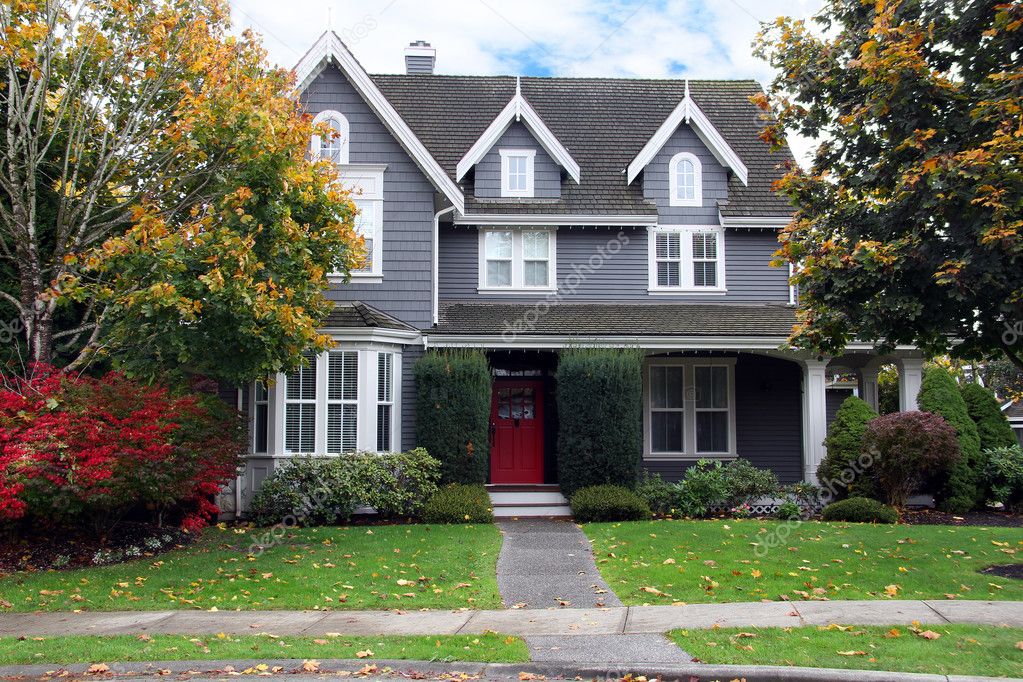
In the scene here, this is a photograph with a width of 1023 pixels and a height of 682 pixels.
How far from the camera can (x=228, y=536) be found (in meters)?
15.1

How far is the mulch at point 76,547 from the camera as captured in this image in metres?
12.7

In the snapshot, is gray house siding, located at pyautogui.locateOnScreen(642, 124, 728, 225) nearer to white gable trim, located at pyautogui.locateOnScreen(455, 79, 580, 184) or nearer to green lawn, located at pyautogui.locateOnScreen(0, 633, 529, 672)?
white gable trim, located at pyautogui.locateOnScreen(455, 79, 580, 184)

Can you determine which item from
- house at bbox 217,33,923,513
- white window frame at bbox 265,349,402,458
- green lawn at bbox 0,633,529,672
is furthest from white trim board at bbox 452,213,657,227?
green lawn at bbox 0,633,529,672

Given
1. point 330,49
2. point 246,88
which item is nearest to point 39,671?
point 246,88

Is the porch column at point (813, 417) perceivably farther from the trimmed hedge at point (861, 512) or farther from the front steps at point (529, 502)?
the front steps at point (529, 502)

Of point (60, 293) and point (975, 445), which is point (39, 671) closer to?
point (60, 293)

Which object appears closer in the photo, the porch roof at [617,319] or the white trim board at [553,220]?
the porch roof at [617,319]

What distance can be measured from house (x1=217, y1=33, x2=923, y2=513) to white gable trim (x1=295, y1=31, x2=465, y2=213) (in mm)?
39

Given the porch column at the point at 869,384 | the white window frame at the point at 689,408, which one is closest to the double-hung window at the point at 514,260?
the white window frame at the point at 689,408

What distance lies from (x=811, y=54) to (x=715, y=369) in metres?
9.56

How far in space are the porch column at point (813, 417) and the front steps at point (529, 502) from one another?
4903mm

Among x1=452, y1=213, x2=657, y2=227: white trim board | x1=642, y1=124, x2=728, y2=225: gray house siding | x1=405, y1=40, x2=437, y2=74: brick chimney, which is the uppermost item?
x1=405, y1=40, x2=437, y2=74: brick chimney

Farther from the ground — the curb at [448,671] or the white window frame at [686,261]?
the white window frame at [686,261]

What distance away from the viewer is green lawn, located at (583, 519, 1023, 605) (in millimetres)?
10750
